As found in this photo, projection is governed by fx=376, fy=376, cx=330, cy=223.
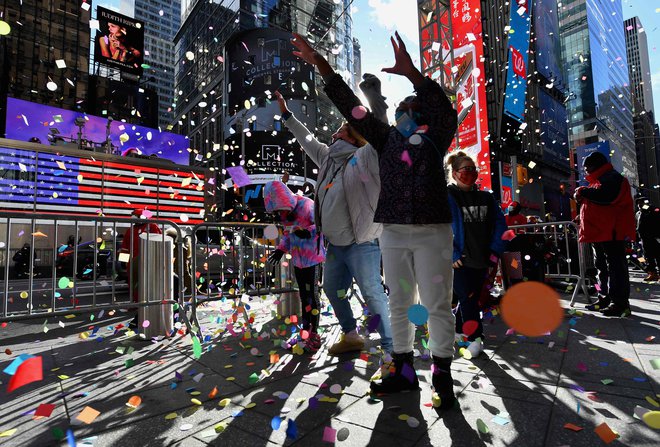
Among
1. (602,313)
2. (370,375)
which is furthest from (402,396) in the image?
(602,313)

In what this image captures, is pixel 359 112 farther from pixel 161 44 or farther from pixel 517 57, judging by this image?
pixel 161 44

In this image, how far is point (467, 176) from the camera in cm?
331

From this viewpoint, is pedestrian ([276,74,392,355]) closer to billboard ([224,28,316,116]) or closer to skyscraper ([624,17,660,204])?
billboard ([224,28,316,116])

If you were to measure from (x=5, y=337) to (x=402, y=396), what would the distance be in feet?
15.6

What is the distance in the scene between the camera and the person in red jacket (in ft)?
14.4

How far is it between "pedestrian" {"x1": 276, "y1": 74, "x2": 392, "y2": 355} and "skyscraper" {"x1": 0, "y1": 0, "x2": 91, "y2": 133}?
41.6 metres

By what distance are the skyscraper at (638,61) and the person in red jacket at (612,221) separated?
73709mm

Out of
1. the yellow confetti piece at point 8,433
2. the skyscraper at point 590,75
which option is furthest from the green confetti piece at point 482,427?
the skyscraper at point 590,75

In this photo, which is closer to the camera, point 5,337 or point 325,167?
point 325,167

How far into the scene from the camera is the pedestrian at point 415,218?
6.98 feet

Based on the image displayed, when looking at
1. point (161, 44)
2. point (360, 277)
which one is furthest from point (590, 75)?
point (161, 44)

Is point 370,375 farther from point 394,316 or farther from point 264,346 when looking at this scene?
point 264,346

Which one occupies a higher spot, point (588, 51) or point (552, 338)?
point (588, 51)

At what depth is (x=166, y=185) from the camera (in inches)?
745
